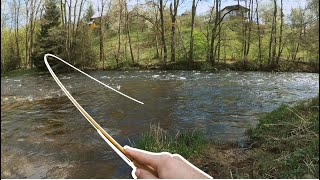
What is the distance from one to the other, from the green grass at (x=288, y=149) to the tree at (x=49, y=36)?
3.68 meters

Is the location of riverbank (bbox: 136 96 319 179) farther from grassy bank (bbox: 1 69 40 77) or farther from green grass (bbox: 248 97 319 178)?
grassy bank (bbox: 1 69 40 77)

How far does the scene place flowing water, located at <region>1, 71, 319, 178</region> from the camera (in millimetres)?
2967

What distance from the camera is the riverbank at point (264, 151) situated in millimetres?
2045

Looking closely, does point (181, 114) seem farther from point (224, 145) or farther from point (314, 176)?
point (314, 176)

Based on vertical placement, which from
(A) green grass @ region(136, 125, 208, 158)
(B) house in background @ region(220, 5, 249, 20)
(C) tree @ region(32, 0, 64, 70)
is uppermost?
(B) house in background @ region(220, 5, 249, 20)

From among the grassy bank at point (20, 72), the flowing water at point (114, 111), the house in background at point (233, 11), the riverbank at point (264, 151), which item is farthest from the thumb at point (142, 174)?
the house in background at point (233, 11)

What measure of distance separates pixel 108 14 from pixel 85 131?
7.96 feet

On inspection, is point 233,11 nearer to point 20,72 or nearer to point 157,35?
point 157,35

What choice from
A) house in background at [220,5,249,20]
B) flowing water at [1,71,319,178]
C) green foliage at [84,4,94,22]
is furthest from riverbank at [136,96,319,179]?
house in background at [220,5,249,20]

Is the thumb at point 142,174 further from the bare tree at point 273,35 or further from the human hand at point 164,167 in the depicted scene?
the bare tree at point 273,35

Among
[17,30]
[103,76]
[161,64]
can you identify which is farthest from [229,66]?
[17,30]

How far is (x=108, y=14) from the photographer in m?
5.69

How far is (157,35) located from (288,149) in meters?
5.19

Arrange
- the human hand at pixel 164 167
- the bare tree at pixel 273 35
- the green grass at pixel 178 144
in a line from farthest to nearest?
the bare tree at pixel 273 35
the green grass at pixel 178 144
the human hand at pixel 164 167
